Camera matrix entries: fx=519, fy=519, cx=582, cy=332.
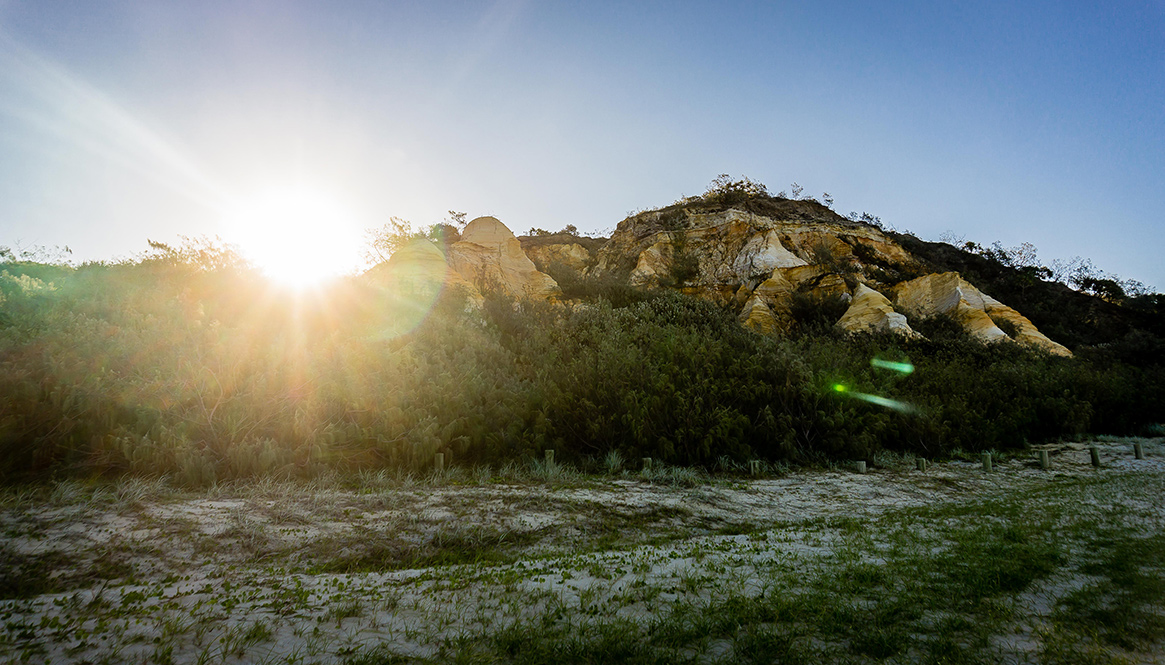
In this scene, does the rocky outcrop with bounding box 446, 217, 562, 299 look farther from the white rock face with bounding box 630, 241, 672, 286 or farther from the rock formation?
the white rock face with bounding box 630, 241, 672, 286

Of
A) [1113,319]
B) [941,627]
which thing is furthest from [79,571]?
[1113,319]

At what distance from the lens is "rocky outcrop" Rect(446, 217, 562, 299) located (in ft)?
66.4

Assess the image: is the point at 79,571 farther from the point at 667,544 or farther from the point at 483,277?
the point at 483,277

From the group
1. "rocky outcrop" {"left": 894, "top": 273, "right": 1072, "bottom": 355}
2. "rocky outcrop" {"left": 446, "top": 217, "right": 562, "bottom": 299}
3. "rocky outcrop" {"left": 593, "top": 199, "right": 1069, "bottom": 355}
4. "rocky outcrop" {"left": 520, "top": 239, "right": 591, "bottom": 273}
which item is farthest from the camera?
"rocky outcrop" {"left": 520, "top": 239, "right": 591, "bottom": 273}

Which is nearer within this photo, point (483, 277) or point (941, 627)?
point (941, 627)

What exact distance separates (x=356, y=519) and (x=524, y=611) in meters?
2.55

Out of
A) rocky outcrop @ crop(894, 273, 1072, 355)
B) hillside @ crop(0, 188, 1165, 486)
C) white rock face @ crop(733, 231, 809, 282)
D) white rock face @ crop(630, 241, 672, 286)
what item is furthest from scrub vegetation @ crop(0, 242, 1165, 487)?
white rock face @ crop(733, 231, 809, 282)

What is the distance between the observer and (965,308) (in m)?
22.2

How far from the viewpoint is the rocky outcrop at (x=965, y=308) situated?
842 inches

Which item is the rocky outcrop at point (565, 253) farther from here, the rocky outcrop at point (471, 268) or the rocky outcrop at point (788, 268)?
the rocky outcrop at point (471, 268)

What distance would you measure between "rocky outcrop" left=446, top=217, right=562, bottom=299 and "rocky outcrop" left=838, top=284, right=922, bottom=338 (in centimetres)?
1158

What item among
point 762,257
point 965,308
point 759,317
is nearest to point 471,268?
point 759,317

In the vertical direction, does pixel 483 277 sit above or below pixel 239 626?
above

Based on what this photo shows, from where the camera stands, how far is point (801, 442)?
988 cm
